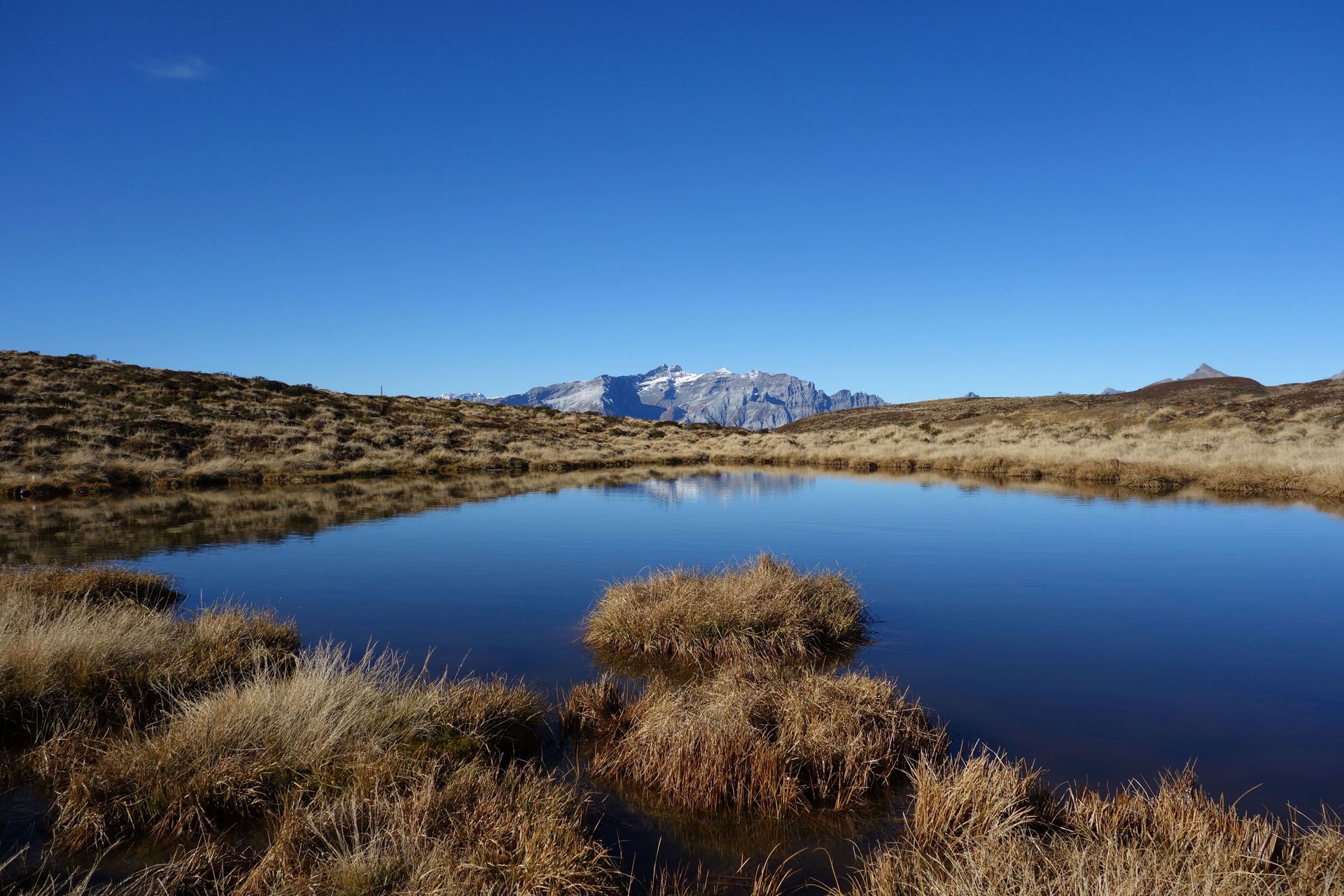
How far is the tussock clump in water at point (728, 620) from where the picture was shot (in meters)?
9.45

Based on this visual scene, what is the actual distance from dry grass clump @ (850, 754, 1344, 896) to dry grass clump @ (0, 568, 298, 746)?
5.87m

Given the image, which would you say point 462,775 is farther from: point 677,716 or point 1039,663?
point 1039,663

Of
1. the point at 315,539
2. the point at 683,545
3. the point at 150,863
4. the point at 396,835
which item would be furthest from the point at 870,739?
the point at 315,539

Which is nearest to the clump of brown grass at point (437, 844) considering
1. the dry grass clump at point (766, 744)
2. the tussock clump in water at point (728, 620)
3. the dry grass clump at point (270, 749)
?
the dry grass clump at point (270, 749)

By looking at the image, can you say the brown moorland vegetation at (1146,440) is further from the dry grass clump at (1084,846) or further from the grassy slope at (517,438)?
the dry grass clump at (1084,846)

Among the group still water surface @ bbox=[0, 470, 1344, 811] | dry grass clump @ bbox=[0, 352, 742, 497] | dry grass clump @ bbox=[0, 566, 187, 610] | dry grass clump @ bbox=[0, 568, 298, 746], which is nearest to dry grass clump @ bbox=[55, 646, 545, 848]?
dry grass clump @ bbox=[0, 568, 298, 746]

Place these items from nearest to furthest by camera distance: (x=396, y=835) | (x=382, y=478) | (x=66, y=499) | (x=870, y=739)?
1. (x=396, y=835)
2. (x=870, y=739)
3. (x=66, y=499)
4. (x=382, y=478)

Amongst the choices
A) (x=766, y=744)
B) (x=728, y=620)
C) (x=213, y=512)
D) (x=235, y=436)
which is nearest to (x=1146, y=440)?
(x=728, y=620)

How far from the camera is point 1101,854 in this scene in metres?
4.33

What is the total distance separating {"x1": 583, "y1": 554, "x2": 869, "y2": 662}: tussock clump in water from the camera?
9.45 m

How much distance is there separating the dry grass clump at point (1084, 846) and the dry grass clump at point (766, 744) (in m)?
0.58

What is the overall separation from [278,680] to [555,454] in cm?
4094

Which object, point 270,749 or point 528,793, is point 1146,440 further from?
point 270,749

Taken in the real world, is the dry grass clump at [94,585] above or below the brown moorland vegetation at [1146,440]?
below
